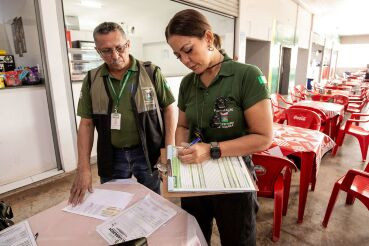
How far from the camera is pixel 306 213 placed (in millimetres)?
2182

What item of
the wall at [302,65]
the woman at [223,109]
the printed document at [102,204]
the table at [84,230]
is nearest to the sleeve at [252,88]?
the woman at [223,109]

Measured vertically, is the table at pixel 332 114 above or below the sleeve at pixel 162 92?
below

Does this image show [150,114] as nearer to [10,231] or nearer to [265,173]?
[10,231]

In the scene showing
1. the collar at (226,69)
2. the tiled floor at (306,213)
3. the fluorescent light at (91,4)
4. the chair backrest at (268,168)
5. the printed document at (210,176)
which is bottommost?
the tiled floor at (306,213)

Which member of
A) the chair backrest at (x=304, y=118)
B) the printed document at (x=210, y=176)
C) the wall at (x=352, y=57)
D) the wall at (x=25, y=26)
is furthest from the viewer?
the wall at (x=352, y=57)

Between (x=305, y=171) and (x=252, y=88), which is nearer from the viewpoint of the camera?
(x=252, y=88)

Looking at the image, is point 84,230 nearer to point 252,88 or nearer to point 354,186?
point 252,88

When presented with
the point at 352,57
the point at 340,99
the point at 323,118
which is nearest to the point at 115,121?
the point at 323,118

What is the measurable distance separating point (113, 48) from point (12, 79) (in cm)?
185

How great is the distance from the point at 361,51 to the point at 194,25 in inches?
819

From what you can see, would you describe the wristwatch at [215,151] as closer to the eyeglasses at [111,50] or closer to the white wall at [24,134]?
the eyeglasses at [111,50]

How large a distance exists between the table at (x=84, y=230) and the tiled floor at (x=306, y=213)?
109 centimetres

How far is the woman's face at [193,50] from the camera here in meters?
0.89

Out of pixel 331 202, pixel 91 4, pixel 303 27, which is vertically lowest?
pixel 331 202
